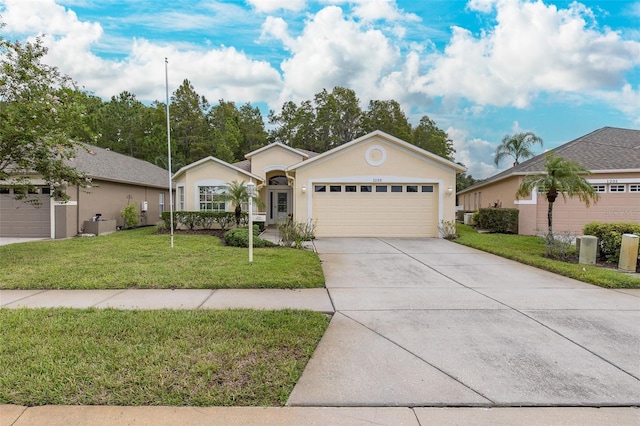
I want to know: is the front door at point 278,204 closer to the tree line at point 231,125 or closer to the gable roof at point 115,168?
the gable roof at point 115,168

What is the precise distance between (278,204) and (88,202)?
10233 mm

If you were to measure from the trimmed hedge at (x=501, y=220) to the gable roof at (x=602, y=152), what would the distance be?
1888 millimetres

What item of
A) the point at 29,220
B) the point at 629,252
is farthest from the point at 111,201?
the point at 629,252

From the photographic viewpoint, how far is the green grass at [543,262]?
6.94 metres

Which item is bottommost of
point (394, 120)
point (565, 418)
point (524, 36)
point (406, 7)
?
point (565, 418)

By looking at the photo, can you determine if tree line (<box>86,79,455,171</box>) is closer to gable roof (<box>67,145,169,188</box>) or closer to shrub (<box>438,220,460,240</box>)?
gable roof (<box>67,145,169,188</box>)

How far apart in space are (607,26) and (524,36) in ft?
9.77

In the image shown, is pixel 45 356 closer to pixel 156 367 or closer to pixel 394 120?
pixel 156 367

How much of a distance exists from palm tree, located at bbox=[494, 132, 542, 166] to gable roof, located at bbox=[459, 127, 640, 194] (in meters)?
3.56

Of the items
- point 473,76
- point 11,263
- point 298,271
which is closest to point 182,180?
point 11,263

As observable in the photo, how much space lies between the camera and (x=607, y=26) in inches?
474

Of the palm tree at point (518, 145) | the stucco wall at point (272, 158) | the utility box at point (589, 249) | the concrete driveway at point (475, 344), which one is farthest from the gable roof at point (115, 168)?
the palm tree at point (518, 145)

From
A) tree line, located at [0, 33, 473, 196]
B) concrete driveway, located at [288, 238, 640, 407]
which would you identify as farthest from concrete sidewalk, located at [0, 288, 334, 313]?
tree line, located at [0, 33, 473, 196]

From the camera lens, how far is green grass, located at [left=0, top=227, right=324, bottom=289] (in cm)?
647
